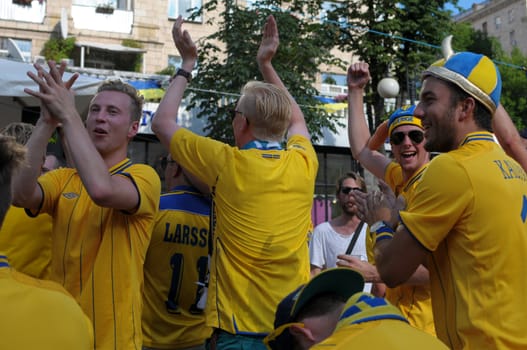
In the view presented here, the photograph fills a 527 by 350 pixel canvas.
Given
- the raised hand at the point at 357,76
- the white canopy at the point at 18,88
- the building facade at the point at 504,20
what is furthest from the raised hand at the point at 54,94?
the building facade at the point at 504,20

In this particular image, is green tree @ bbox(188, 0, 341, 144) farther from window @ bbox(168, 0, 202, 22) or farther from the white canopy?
window @ bbox(168, 0, 202, 22)

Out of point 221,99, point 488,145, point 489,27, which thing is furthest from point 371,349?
point 489,27

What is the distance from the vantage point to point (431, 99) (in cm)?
279

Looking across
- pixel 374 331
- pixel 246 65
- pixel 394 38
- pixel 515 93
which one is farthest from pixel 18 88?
pixel 515 93

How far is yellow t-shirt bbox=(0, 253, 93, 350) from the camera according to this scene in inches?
67.2

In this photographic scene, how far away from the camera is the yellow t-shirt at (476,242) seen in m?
2.45

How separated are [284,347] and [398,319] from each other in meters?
0.50

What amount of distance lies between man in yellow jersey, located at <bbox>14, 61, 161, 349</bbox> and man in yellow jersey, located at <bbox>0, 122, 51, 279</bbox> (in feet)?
1.55

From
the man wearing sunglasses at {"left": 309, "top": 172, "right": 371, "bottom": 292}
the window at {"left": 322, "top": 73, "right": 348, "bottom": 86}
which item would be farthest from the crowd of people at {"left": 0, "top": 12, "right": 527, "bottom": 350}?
the window at {"left": 322, "top": 73, "right": 348, "bottom": 86}

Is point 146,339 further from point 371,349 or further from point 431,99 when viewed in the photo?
point 371,349

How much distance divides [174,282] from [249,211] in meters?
1.29

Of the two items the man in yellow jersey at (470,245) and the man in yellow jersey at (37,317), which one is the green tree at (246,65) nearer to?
the man in yellow jersey at (470,245)

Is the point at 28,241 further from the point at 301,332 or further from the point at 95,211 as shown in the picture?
the point at 301,332

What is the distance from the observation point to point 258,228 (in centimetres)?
351
